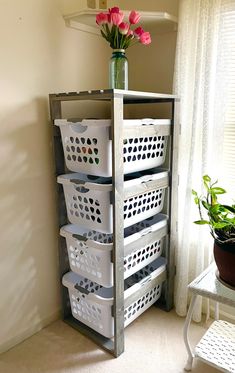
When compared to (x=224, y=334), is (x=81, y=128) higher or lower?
higher

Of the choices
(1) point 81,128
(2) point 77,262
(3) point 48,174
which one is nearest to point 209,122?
(1) point 81,128

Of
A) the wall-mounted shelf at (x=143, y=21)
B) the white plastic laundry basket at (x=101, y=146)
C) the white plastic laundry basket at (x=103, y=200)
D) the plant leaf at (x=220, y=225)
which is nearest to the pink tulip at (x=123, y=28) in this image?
the wall-mounted shelf at (x=143, y=21)

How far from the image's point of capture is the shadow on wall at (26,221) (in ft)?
5.13

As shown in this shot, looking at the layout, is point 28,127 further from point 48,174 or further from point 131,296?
point 131,296

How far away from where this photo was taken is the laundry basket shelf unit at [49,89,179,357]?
1.38 m

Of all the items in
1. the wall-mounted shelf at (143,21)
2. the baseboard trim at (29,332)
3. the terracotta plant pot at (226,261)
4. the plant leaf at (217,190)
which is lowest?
the baseboard trim at (29,332)

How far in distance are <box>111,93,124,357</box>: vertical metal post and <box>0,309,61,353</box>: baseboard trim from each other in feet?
1.64

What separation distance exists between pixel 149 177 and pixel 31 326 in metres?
1.13

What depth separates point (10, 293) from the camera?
65.4 inches

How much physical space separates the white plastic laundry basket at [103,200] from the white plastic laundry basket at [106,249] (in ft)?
0.26

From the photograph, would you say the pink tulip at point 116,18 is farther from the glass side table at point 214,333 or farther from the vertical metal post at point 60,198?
the glass side table at point 214,333

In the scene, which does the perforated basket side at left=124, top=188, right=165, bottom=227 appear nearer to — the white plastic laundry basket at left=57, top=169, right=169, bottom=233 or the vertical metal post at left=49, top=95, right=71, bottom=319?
the white plastic laundry basket at left=57, top=169, right=169, bottom=233

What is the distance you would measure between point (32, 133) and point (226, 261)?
115 cm

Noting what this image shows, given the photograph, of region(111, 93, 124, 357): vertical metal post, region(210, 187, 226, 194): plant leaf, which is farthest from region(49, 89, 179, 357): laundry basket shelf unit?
A: region(210, 187, 226, 194): plant leaf
